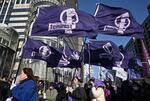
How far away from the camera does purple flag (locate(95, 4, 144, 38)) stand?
35.1 ft

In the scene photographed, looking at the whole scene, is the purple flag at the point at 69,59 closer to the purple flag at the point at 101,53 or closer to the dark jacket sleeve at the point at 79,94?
the purple flag at the point at 101,53

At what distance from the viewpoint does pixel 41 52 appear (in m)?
15.7

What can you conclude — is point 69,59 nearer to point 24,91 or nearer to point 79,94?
point 79,94

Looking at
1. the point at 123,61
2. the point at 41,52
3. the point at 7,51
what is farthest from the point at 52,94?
the point at 7,51

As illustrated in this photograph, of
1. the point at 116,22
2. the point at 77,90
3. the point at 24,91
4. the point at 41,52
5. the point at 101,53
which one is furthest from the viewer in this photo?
the point at 101,53

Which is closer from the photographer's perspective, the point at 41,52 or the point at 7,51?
the point at 41,52

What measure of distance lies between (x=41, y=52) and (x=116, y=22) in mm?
6336

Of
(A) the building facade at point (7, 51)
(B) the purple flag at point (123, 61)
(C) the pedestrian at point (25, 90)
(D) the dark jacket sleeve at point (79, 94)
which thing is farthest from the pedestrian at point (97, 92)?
(A) the building facade at point (7, 51)

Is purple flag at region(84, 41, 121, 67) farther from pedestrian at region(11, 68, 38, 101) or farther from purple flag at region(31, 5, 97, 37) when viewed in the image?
pedestrian at region(11, 68, 38, 101)

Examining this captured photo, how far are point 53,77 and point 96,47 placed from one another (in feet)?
121

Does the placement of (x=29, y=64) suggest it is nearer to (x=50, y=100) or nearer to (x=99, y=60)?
(x=99, y=60)

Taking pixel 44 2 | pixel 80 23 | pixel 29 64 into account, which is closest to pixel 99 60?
pixel 80 23

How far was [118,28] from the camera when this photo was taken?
10.7 meters

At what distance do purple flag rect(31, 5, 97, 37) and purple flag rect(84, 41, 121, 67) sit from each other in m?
5.55
